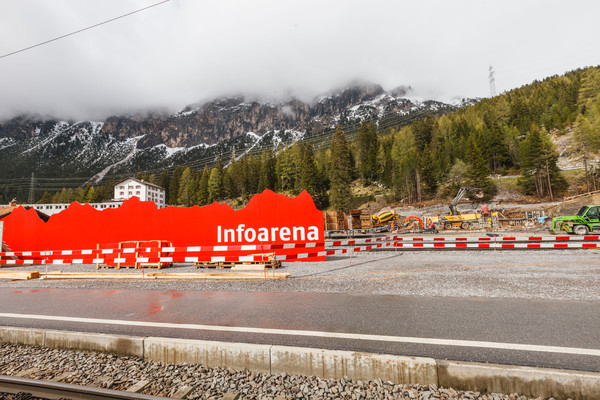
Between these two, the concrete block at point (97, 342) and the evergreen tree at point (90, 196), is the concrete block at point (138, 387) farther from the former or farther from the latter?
the evergreen tree at point (90, 196)

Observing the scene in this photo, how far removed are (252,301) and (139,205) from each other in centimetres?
1004

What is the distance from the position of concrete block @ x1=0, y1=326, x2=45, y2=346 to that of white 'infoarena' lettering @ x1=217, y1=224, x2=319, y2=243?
768 centimetres

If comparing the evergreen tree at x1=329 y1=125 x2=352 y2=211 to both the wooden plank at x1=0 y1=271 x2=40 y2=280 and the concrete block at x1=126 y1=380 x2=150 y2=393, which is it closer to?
the wooden plank at x1=0 y1=271 x2=40 y2=280

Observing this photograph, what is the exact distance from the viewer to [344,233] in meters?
33.5

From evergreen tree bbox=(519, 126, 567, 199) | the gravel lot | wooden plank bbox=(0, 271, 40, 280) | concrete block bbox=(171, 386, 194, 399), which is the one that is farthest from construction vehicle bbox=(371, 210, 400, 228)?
evergreen tree bbox=(519, 126, 567, 199)

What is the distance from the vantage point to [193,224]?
12625mm

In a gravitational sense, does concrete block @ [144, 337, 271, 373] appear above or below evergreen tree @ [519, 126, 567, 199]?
below

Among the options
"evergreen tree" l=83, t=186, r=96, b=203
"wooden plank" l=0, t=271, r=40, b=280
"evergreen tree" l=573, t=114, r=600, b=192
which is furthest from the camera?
"evergreen tree" l=83, t=186, r=96, b=203

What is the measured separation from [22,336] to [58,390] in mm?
2276

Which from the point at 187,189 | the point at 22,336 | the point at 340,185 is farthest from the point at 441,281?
the point at 187,189

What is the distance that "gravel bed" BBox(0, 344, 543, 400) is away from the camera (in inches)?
110

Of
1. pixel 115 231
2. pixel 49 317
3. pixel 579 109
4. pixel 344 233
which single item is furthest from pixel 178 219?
pixel 579 109

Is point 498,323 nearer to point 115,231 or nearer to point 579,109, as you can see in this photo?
point 115,231

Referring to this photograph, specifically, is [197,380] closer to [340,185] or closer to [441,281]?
[441,281]
